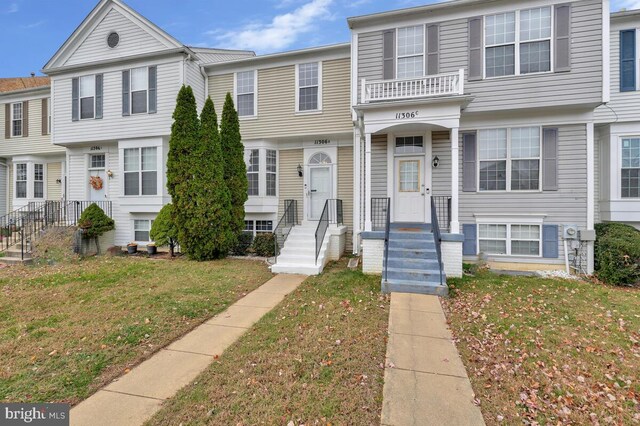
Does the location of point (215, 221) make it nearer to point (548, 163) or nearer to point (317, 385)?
point (317, 385)

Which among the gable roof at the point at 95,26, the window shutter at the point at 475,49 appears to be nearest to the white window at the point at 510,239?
the window shutter at the point at 475,49

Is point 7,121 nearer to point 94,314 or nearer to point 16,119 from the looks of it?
point 16,119

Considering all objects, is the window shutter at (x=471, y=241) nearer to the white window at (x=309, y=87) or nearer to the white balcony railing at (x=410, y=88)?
the white balcony railing at (x=410, y=88)

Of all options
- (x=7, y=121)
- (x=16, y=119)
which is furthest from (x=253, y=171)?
(x=7, y=121)

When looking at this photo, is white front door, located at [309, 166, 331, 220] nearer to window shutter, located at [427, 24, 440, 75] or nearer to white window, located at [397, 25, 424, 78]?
white window, located at [397, 25, 424, 78]

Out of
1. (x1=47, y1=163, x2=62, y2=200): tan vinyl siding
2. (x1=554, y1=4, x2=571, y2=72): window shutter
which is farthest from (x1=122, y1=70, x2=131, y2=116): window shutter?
(x1=554, y1=4, x2=571, y2=72): window shutter

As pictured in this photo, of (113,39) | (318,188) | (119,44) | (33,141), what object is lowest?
(318,188)

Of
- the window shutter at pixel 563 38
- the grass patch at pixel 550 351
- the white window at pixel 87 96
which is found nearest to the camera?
the grass patch at pixel 550 351

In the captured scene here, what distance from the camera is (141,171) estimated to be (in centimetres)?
1181

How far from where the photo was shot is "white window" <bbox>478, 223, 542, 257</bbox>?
862 cm

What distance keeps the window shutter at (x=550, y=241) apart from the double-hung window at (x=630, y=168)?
287 cm

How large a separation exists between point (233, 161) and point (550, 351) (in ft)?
29.5

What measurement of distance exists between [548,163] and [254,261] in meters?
8.72

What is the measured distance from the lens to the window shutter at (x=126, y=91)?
38.6ft
